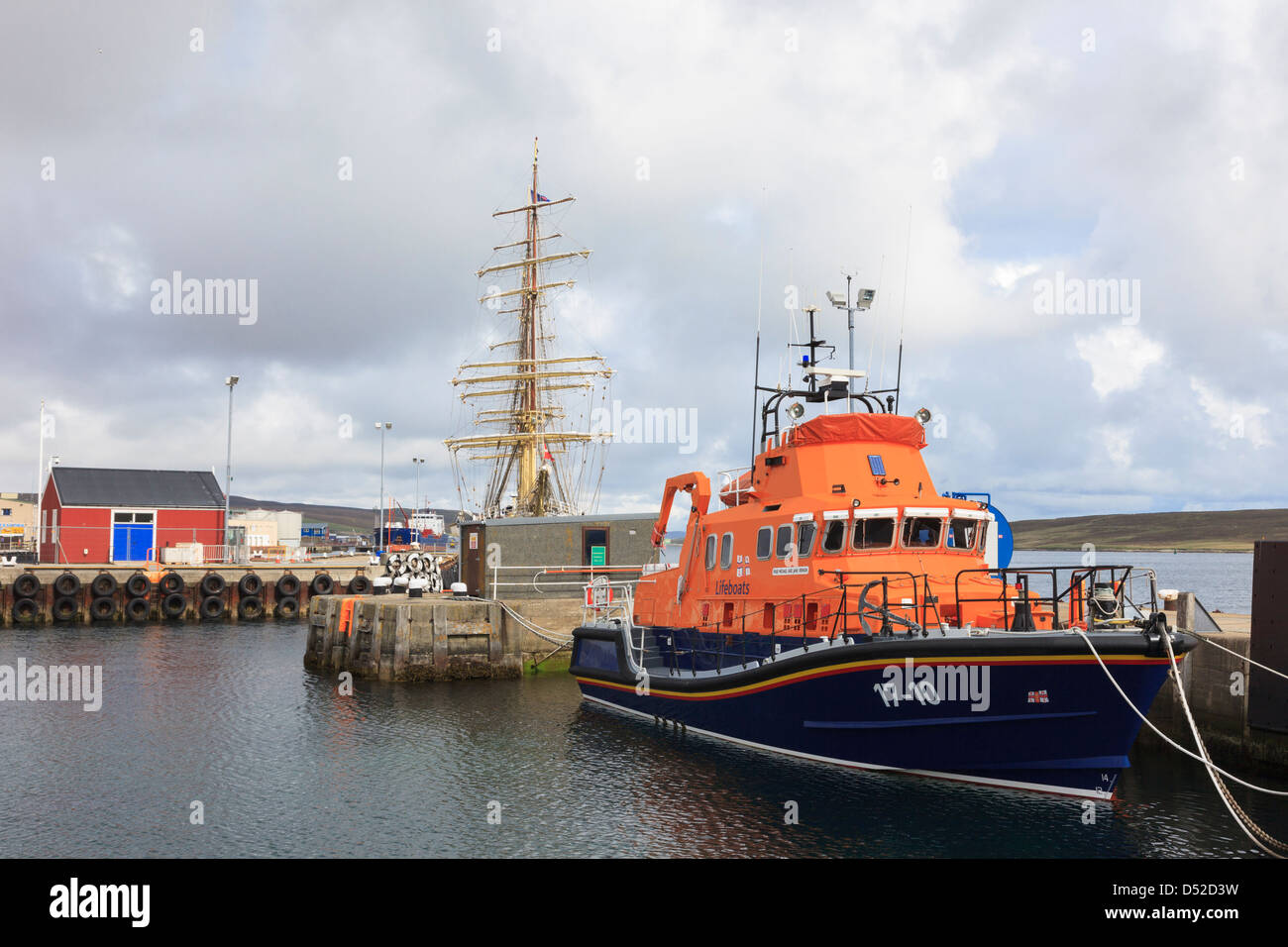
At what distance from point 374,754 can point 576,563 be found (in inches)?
469

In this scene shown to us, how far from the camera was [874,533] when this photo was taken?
13492mm

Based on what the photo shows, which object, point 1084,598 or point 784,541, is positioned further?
point 784,541

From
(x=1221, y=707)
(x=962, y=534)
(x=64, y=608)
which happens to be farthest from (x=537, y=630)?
(x=64, y=608)

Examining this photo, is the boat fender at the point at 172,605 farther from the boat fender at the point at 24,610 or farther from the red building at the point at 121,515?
the red building at the point at 121,515

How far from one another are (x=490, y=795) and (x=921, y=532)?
7.02m

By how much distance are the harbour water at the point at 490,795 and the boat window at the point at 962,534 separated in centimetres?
341

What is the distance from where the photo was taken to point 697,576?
16.5 m

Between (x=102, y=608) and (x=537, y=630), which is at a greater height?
(x=537, y=630)

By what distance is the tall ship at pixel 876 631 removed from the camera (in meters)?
11.0

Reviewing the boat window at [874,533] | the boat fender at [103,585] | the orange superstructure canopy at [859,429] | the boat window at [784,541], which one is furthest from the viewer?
the boat fender at [103,585]

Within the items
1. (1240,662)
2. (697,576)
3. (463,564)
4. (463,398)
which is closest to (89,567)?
(463,398)

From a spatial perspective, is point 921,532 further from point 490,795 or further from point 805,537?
point 490,795

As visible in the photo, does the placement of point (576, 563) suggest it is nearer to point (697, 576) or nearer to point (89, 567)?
point (697, 576)

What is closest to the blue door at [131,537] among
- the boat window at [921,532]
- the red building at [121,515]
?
the red building at [121,515]
